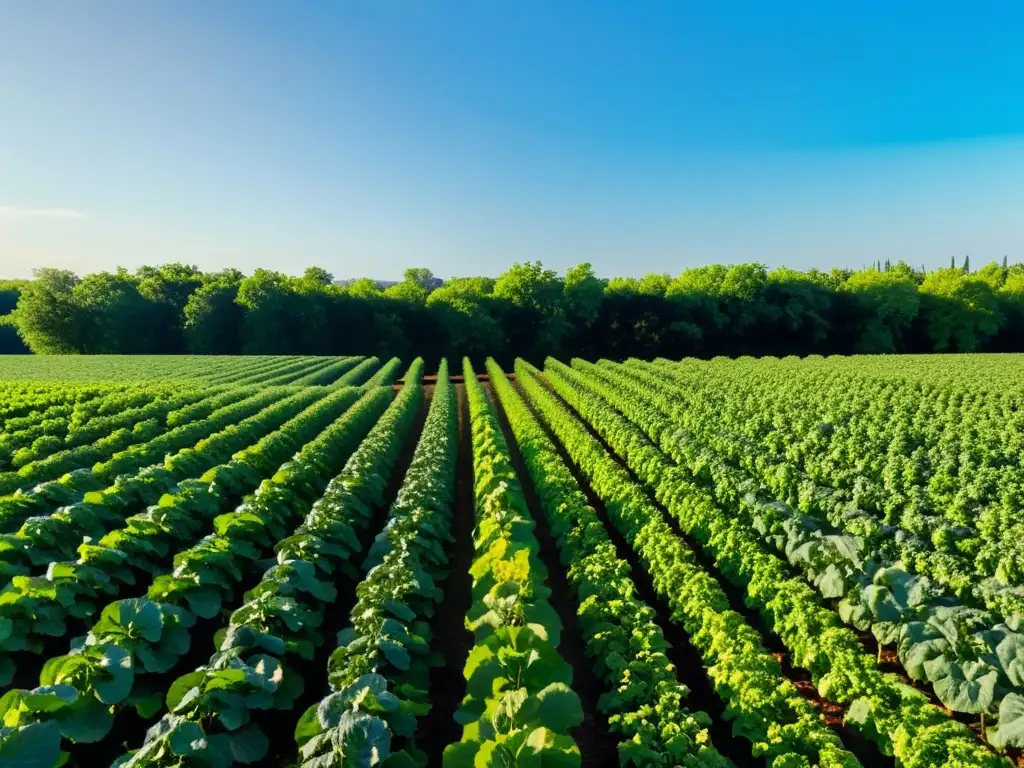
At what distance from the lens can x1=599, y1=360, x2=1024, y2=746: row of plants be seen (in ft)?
16.7

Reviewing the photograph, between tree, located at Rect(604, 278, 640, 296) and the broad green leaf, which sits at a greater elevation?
tree, located at Rect(604, 278, 640, 296)

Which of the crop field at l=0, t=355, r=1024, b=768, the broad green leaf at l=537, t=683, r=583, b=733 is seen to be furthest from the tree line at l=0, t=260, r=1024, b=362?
the broad green leaf at l=537, t=683, r=583, b=733

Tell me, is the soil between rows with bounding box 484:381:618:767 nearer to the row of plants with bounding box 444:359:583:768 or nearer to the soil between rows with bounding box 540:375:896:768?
the row of plants with bounding box 444:359:583:768

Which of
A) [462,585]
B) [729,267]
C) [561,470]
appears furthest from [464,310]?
[462,585]

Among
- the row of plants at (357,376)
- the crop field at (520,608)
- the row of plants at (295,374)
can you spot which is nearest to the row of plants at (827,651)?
the crop field at (520,608)

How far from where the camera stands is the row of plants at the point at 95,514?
786 centimetres

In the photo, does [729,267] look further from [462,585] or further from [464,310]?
[462,585]

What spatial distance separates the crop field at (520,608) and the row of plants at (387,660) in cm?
2

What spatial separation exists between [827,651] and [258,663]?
5548mm

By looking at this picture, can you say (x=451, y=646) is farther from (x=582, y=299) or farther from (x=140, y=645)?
(x=582, y=299)

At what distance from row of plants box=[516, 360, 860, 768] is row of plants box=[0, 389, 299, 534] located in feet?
33.2

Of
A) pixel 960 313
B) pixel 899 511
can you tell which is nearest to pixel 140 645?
pixel 899 511

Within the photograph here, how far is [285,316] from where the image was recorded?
5344cm

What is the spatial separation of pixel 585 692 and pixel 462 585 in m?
3.04
